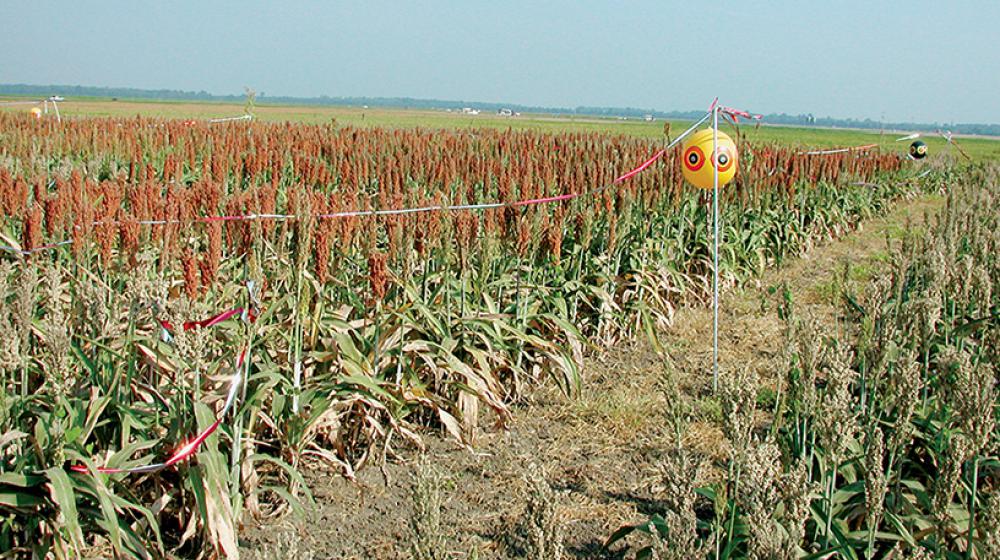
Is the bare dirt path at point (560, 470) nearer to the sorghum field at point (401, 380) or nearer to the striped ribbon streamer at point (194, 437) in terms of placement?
the sorghum field at point (401, 380)

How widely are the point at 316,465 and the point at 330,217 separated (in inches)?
51.1

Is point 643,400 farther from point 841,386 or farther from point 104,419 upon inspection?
point 104,419

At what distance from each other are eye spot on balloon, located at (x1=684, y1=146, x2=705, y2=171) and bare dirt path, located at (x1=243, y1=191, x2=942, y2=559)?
133cm

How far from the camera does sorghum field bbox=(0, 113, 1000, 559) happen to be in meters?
2.66

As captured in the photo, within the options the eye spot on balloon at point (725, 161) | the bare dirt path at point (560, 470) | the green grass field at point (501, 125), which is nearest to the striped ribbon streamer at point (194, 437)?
the bare dirt path at point (560, 470)

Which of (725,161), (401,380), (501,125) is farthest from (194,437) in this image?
(501,125)

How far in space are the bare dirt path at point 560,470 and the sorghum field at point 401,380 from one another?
0.35 ft

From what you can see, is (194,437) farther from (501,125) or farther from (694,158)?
(501,125)

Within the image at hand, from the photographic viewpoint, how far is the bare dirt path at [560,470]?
362 cm

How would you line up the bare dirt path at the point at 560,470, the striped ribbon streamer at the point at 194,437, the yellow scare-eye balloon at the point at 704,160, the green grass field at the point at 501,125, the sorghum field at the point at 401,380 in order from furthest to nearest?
the green grass field at the point at 501,125 → the yellow scare-eye balloon at the point at 704,160 → the bare dirt path at the point at 560,470 → the striped ribbon streamer at the point at 194,437 → the sorghum field at the point at 401,380

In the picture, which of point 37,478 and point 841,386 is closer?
point 841,386

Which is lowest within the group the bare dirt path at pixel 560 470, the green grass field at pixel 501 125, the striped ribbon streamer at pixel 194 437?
the bare dirt path at pixel 560 470

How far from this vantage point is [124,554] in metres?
3.07

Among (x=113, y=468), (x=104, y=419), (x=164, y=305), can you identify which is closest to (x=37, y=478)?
(x=113, y=468)
